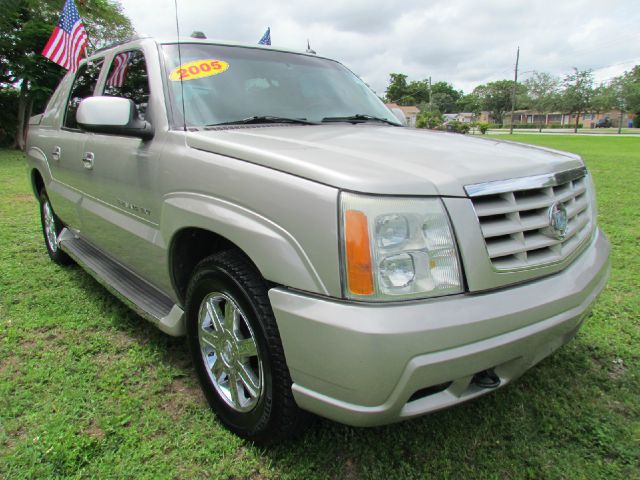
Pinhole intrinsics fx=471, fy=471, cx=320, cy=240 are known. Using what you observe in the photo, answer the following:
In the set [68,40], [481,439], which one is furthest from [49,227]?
[481,439]

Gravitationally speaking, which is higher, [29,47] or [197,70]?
[29,47]

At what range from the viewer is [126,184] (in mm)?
2605

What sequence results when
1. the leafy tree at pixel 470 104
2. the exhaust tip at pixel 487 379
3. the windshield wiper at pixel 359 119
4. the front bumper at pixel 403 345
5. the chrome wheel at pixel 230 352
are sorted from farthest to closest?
the leafy tree at pixel 470 104 → the windshield wiper at pixel 359 119 → the chrome wheel at pixel 230 352 → the exhaust tip at pixel 487 379 → the front bumper at pixel 403 345

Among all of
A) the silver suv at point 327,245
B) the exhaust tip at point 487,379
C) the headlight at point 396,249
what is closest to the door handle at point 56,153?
the silver suv at point 327,245

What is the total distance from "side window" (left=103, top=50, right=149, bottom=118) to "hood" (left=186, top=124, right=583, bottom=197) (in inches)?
27.4

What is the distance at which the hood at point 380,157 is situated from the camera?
155 centimetres

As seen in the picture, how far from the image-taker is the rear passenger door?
94.9 inches

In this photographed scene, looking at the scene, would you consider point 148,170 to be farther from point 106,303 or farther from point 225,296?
point 106,303

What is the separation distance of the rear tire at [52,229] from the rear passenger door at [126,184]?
4.04 feet

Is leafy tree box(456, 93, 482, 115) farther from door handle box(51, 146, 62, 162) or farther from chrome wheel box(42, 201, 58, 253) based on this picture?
door handle box(51, 146, 62, 162)

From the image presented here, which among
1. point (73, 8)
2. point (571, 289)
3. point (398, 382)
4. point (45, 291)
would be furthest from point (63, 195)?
point (73, 8)

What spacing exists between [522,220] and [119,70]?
8.62 feet

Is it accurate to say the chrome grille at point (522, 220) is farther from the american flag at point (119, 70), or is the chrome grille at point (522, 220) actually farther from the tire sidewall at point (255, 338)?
the american flag at point (119, 70)

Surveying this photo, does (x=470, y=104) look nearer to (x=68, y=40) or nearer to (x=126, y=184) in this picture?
(x=68, y=40)
